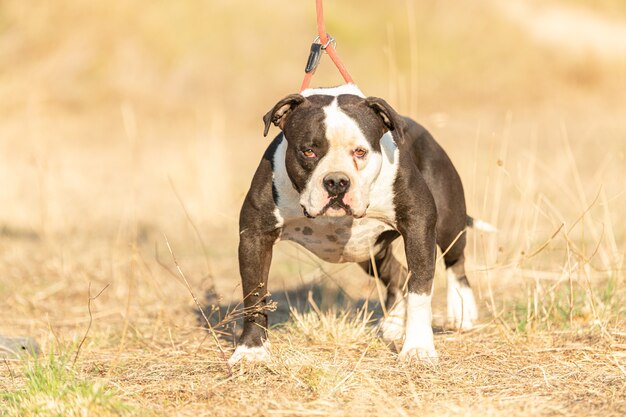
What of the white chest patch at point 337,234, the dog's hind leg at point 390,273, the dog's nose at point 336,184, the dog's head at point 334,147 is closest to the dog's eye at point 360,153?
the dog's head at point 334,147

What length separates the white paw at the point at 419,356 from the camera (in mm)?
4316

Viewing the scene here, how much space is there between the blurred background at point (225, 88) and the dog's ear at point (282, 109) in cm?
546

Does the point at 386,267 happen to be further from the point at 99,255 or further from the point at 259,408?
the point at 99,255

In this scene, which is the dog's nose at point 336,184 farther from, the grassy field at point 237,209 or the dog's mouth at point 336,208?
the grassy field at point 237,209

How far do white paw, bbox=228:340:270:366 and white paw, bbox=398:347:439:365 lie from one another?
653mm

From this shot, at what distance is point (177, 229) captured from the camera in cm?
1088

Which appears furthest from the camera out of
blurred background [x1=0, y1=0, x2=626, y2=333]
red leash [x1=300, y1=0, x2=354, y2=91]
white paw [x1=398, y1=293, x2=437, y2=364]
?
blurred background [x1=0, y1=0, x2=626, y2=333]

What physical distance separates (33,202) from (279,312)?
5.69m

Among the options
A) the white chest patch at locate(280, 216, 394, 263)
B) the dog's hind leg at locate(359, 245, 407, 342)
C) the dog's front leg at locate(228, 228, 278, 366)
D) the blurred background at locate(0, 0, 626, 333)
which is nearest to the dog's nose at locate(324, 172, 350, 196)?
the white chest patch at locate(280, 216, 394, 263)

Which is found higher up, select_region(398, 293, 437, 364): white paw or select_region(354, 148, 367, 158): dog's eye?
select_region(354, 148, 367, 158): dog's eye

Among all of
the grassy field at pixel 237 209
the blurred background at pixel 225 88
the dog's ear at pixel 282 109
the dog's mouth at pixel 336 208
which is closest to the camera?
the grassy field at pixel 237 209

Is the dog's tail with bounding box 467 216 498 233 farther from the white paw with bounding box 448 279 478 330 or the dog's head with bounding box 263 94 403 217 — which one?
the dog's head with bounding box 263 94 403 217

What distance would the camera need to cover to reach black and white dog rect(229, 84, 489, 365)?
4121 mm

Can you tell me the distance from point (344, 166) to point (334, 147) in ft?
0.43
